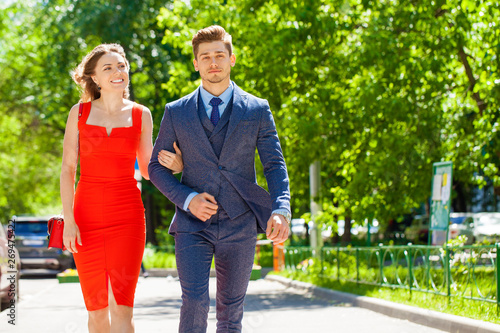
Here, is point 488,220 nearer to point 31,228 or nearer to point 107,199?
point 31,228

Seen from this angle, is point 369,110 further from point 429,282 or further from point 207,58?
point 207,58

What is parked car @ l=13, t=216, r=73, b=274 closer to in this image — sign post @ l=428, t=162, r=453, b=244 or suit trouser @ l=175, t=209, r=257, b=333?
sign post @ l=428, t=162, r=453, b=244

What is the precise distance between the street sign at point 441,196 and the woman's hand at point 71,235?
385 inches

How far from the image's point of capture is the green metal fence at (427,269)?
9.20m

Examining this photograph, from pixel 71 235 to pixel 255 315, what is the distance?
6914 millimetres

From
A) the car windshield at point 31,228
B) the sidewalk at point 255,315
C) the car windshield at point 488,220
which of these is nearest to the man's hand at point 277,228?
the sidewalk at point 255,315

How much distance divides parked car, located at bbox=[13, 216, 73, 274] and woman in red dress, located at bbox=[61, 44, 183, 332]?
19236 mm

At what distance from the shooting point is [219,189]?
402 cm

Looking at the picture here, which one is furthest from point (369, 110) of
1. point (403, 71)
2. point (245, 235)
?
point (245, 235)

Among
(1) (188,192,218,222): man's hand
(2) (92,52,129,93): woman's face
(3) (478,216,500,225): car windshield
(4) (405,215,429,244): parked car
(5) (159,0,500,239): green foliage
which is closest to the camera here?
(1) (188,192,218,222): man's hand

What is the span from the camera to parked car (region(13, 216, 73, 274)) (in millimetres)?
23281

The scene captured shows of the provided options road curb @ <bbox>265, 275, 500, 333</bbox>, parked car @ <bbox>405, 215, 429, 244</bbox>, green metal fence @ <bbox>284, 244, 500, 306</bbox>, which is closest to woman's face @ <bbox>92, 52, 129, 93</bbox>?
road curb @ <bbox>265, 275, 500, 333</bbox>

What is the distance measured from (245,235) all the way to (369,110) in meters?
12.0

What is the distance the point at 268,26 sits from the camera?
16.8m
